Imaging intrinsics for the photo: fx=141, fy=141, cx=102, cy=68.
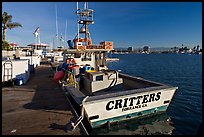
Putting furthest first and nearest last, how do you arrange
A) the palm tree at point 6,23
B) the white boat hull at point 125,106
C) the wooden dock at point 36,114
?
1. the palm tree at point 6,23
2. the white boat hull at point 125,106
3. the wooden dock at point 36,114

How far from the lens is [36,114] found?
677 centimetres

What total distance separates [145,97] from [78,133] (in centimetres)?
397

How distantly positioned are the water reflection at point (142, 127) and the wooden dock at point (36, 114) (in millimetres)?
1865

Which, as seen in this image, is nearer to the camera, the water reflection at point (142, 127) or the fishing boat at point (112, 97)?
the fishing boat at point (112, 97)

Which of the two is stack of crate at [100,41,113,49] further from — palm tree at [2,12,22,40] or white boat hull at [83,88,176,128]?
palm tree at [2,12,22,40]

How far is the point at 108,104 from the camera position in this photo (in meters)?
6.65

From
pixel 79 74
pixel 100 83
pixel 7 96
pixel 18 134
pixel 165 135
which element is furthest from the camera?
pixel 79 74

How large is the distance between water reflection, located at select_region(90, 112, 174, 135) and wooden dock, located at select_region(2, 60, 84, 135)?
187 centimetres

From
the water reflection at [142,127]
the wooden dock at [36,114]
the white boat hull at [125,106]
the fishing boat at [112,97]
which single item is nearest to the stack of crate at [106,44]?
the fishing boat at [112,97]

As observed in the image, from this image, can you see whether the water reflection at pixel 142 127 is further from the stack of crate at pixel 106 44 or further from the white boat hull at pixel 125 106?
the stack of crate at pixel 106 44

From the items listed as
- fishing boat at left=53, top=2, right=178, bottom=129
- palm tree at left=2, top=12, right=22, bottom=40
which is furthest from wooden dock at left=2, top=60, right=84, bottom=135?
palm tree at left=2, top=12, right=22, bottom=40

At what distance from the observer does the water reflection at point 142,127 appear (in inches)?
274

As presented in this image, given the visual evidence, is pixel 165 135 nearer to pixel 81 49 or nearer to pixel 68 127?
pixel 68 127

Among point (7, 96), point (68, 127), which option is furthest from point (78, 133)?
point (7, 96)
